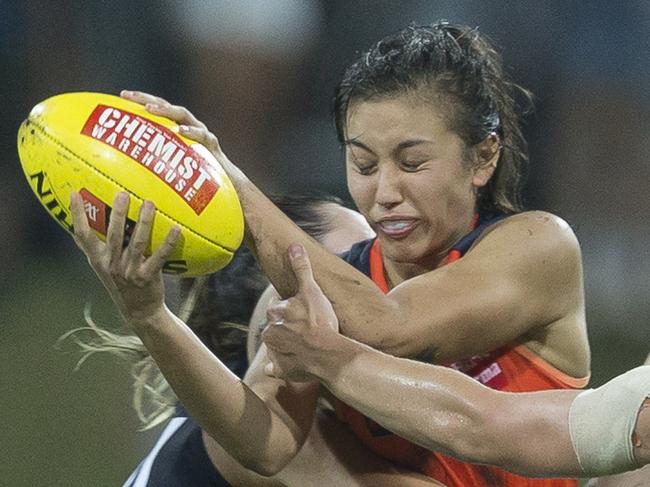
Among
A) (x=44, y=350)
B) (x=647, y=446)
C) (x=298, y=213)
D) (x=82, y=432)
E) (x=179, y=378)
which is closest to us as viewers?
(x=647, y=446)

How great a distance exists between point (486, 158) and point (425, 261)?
217 millimetres

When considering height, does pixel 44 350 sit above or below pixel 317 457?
below

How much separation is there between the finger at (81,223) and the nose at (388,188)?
51 centimetres

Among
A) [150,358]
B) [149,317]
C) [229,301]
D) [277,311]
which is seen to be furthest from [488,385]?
[150,358]

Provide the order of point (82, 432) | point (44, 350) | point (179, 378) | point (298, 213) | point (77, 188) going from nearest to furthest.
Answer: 1. point (77, 188)
2. point (179, 378)
3. point (298, 213)
4. point (82, 432)
5. point (44, 350)

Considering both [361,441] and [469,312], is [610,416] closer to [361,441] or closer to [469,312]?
[469,312]

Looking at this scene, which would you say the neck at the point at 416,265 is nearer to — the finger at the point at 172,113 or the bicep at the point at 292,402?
the bicep at the point at 292,402

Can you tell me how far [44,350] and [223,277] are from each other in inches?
77.4

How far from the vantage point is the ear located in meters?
2.37

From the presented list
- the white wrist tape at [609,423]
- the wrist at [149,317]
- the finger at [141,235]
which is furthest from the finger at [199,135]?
the white wrist tape at [609,423]

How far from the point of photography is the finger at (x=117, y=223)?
6.31 feet

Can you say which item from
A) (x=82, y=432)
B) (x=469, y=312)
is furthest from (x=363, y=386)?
(x=82, y=432)

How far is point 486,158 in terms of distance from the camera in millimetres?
2393

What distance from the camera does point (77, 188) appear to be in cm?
196
